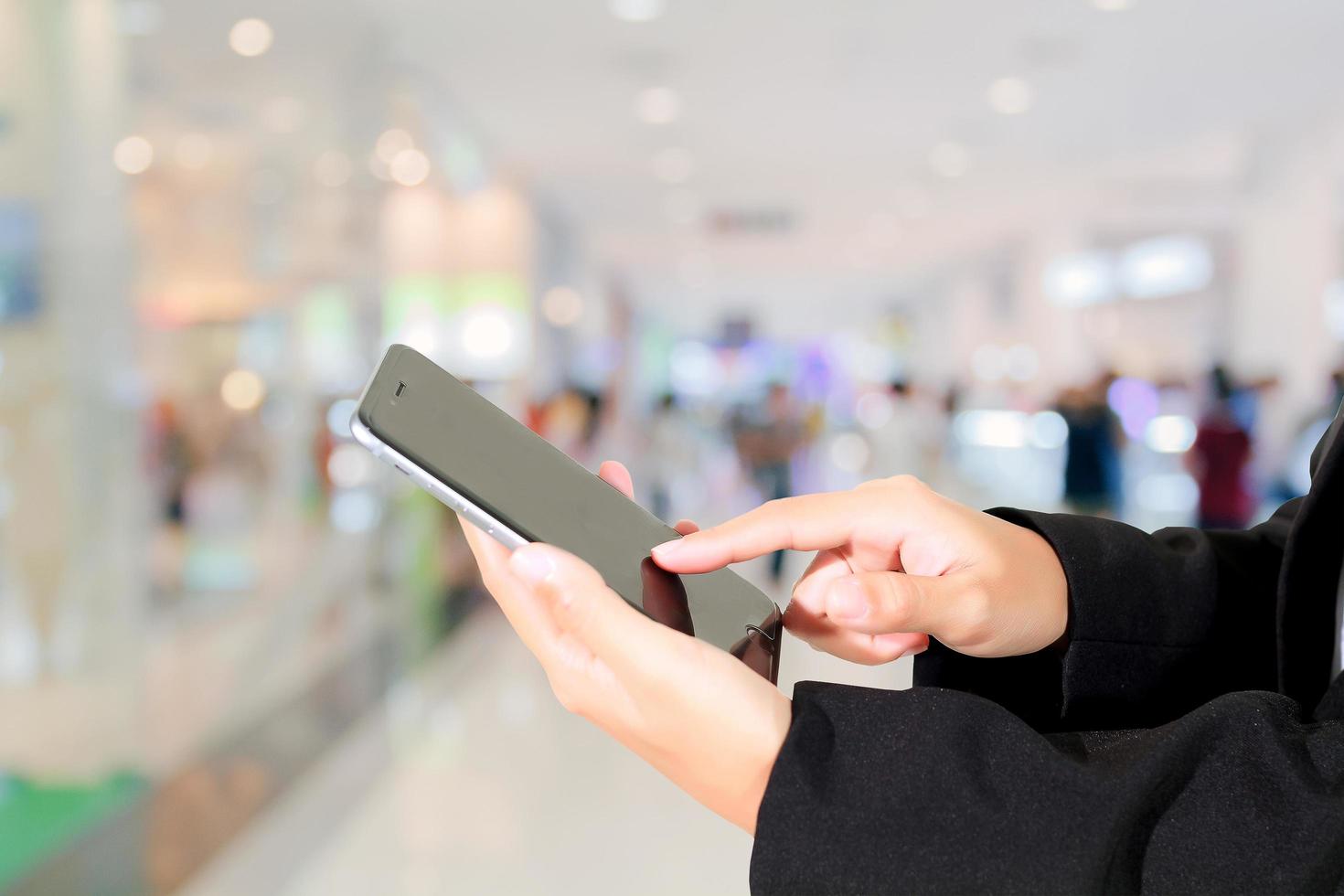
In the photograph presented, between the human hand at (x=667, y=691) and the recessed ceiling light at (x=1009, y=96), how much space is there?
26.2 feet

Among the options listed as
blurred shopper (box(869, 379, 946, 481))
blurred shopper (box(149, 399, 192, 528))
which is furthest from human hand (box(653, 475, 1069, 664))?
blurred shopper (box(869, 379, 946, 481))

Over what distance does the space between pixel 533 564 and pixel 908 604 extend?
0.28 metres

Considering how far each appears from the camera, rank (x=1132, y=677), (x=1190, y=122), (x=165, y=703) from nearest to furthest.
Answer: (x=1132, y=677), (x=165, y=703), (x=1190, y=122)

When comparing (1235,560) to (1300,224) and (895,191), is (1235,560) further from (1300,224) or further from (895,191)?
(895,191)

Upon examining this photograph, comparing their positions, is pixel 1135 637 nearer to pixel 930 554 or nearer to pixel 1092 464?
pixel 930 554

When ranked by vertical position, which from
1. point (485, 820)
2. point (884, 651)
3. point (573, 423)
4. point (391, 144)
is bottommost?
point (485, 820)

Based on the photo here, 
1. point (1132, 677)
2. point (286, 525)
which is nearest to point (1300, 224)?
point (286, 525)

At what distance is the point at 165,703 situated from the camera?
381 centimetres

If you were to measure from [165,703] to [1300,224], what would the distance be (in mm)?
9656

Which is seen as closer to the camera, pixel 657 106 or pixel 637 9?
pixel 637 9

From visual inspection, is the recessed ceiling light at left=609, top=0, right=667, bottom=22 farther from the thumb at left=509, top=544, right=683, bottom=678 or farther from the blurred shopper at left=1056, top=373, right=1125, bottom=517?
the thumb at left=509, top=544, right=683, bottom=678

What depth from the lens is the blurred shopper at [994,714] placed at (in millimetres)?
631

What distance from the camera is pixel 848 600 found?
0.74 metres

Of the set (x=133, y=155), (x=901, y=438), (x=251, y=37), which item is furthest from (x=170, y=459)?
(x=901, y=438)
